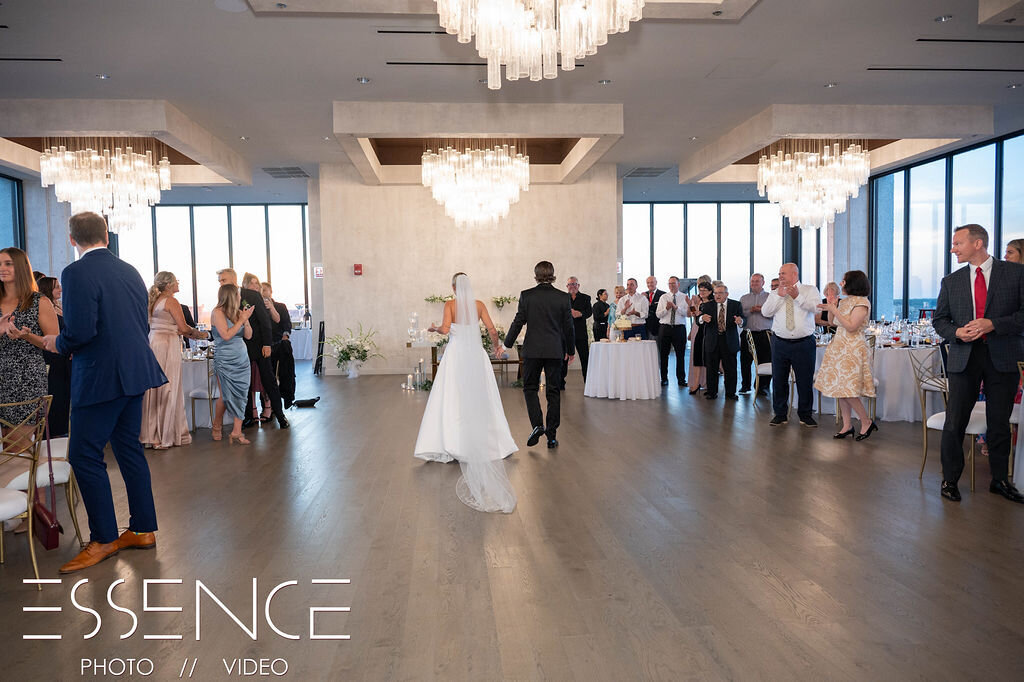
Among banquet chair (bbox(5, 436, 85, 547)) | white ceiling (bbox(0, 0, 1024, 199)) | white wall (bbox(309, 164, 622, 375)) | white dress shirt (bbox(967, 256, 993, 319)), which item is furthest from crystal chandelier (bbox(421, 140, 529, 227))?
banquet chair (bbox(5, 436, 85, 547))

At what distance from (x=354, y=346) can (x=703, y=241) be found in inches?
417

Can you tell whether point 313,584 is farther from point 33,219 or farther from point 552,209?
point 33,219

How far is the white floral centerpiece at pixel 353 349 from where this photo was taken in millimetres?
13641

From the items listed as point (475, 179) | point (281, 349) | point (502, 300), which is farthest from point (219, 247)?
point (281, 349)

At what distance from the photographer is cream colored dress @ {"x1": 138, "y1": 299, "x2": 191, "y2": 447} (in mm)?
6770

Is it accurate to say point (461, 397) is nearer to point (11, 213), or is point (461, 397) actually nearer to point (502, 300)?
point (502, 300)

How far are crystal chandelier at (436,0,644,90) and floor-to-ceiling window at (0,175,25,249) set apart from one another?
44.0ft

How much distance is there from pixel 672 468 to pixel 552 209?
910 cm

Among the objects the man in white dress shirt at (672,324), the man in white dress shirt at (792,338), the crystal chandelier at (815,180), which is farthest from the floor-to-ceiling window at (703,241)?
the man in white dress shirt at (792,338)

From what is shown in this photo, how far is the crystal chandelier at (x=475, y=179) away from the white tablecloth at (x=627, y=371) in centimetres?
289

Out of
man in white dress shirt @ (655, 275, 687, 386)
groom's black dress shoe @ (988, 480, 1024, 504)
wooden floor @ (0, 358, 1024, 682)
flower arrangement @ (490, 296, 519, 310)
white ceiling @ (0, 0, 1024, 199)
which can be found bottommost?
wooden floor @ (0, 358, 1024, 682)

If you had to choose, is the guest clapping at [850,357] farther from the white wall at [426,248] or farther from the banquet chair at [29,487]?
the white wall at [426,248]

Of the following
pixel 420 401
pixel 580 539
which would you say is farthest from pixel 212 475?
pixel 420 401

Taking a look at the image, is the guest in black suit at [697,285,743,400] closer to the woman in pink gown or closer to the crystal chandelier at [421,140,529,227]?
the crystal chandelier at [421,140,529,227]
